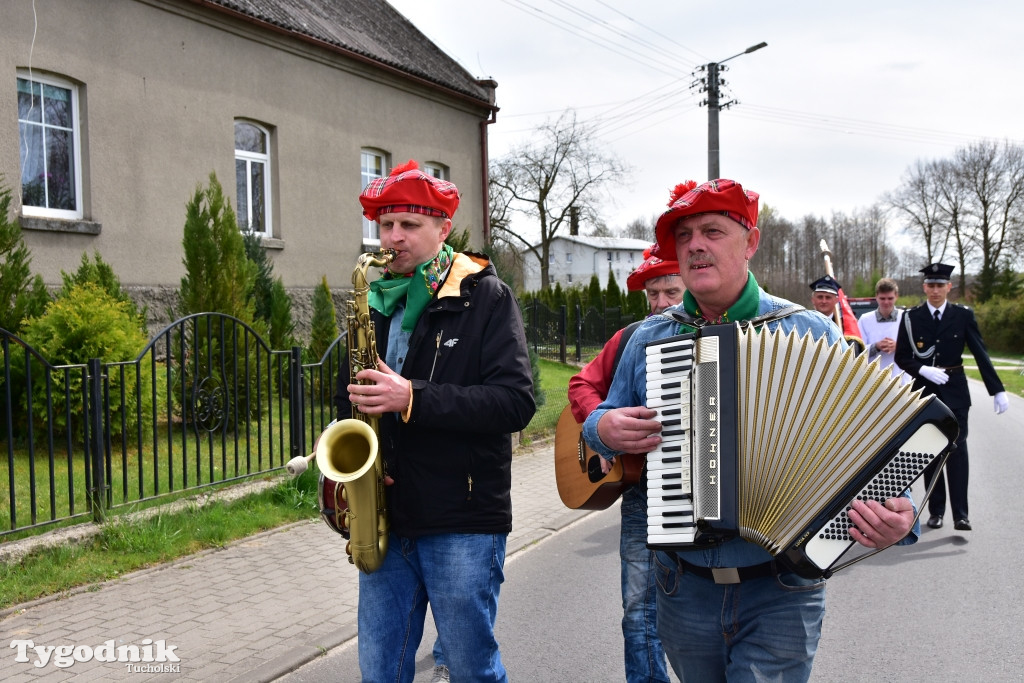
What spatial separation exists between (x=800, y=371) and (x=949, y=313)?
582 cm

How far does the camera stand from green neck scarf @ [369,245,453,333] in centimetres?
288

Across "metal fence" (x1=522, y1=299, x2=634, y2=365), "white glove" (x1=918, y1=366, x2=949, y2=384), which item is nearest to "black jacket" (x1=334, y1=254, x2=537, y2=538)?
"white glove" (x1=918, y1=366, x2=949, y2=384)

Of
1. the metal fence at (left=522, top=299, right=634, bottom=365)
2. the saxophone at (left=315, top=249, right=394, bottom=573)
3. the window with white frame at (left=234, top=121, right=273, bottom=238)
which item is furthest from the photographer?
the metal fence at (left=522, top=299, right=634, bottom=365)

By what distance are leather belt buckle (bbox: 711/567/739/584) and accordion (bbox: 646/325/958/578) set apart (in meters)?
0.15

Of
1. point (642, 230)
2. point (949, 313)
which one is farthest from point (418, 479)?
point (642, 230)

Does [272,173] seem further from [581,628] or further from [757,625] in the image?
[757,625]

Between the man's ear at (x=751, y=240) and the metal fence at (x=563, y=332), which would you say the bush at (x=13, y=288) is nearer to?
the man's ear at (x=751, y=240)

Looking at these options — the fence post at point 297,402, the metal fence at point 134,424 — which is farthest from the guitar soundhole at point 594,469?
the fence post at point 297,402

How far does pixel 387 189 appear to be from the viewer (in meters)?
2.88

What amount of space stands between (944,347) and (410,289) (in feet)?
18.5

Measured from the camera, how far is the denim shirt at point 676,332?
7.41 feet

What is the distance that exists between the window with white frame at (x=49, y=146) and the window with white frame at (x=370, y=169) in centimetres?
589

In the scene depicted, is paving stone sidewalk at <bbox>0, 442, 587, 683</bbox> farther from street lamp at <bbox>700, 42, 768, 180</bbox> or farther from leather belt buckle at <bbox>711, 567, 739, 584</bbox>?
street lamp at <bbox>700, 42, 768, 180</bbox>

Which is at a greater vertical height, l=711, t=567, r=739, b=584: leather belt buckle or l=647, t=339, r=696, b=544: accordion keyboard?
l=647, t=339, r=696, b=544: accordion keyboard
